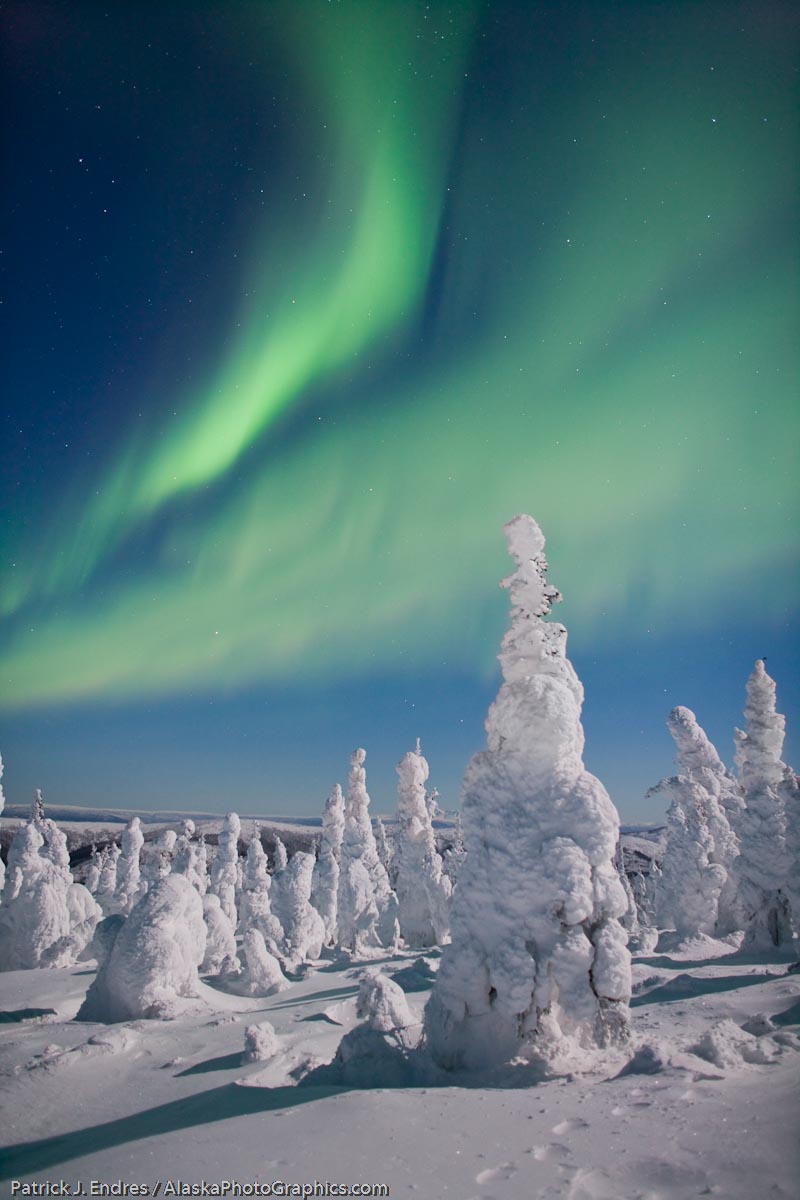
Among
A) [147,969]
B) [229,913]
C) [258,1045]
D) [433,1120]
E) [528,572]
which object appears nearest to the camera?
[433,1120]

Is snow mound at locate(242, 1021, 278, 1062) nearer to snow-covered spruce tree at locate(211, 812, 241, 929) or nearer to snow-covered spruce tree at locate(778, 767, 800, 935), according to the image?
snow-covered spruce tree at locate(778, 767, 800, 935)

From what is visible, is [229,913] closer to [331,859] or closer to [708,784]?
[331,859]

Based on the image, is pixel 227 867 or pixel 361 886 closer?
pixel 361 886

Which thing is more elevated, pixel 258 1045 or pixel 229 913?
pixel 258 1045

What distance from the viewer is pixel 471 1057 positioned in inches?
420

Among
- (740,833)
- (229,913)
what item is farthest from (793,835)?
(229,913)

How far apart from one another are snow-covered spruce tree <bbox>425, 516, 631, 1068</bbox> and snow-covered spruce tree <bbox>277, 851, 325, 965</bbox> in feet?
98.9

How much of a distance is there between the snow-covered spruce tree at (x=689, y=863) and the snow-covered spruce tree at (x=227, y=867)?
1365 inches

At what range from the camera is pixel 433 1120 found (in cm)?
777

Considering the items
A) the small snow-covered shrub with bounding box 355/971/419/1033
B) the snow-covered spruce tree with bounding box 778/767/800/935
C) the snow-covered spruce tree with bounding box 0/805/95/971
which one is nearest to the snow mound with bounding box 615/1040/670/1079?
the small snow-covered shrub with bounding box 355/971/419/1033

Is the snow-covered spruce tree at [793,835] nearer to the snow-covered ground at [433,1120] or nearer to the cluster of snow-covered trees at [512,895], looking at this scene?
the cluster of snow-covered trees at [512,895]

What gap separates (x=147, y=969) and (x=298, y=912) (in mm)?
22116

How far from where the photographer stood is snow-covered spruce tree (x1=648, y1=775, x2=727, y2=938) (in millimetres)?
30234

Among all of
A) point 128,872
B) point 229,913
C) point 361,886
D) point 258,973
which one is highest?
point 361,886
